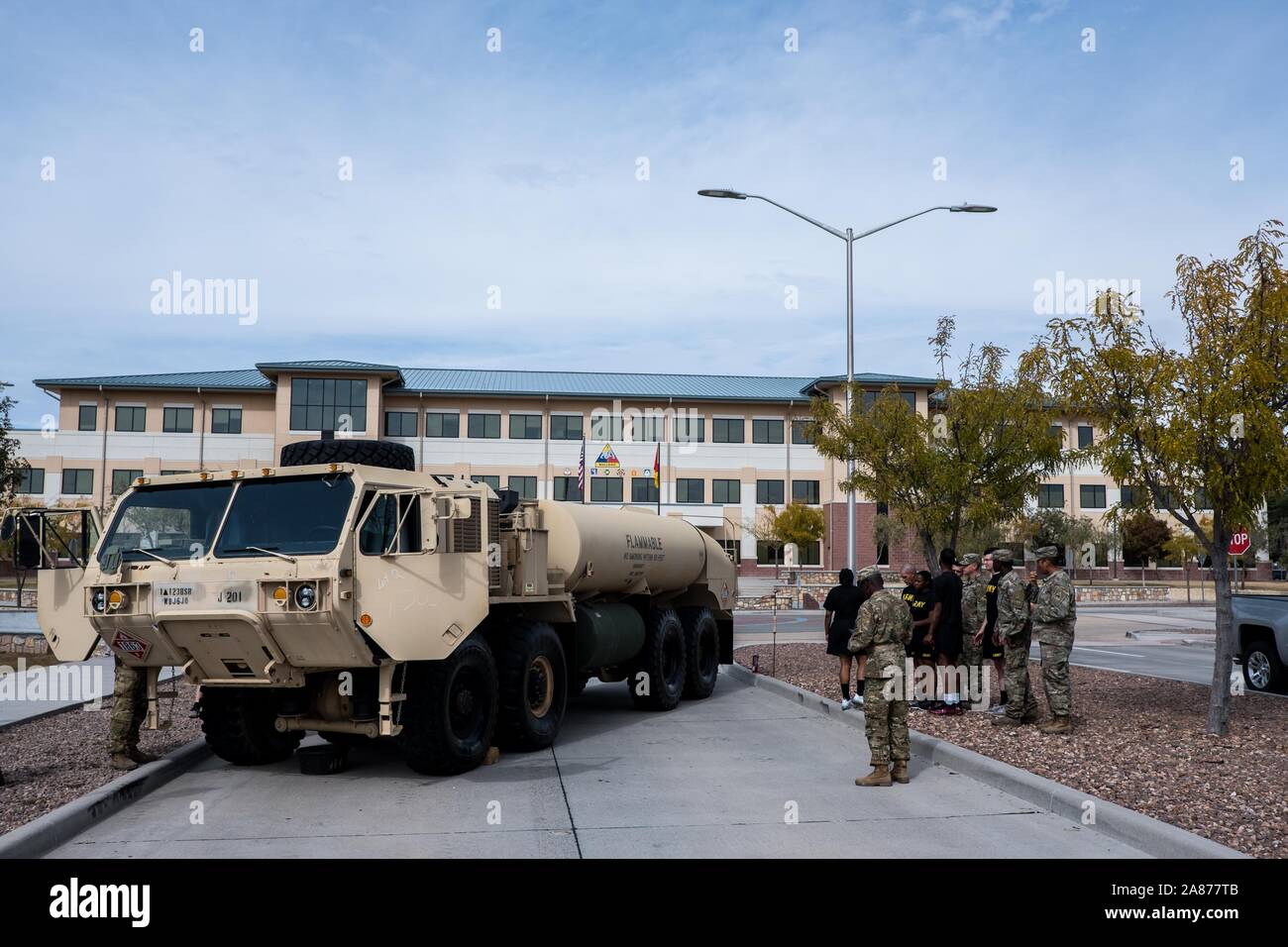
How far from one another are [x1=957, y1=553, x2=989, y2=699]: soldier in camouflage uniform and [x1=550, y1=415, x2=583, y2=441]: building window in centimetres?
5227

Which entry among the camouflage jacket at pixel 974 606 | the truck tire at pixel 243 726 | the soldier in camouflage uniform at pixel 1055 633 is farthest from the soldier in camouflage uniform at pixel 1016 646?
the truck tire at pixel 243 726

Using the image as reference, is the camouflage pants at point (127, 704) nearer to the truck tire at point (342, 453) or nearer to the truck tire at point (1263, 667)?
the truck tire at point (342, 453)

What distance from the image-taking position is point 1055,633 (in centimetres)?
1092

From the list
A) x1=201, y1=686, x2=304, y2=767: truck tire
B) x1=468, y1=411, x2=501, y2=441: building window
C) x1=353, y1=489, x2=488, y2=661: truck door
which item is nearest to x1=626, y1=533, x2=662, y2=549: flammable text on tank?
x1=353, y1=489, x2=488, y2=661: truck door

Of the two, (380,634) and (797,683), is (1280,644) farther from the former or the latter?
(380,634)

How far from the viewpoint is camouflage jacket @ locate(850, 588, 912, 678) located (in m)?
9.60

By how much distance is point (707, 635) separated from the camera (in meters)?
16.4

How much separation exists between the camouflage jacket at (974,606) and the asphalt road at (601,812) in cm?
245

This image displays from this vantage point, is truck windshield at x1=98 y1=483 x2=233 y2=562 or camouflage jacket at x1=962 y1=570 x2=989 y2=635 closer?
truck windshield at x1=98 y1=483 x2=233 y2=562

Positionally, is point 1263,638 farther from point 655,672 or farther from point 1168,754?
point 655,672

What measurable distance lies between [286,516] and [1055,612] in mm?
7202

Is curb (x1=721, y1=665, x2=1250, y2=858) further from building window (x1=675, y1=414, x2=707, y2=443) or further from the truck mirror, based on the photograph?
building window (x1=675, y1=414, x2=707, y2=443)

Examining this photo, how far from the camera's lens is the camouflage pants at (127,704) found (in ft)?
31.4
